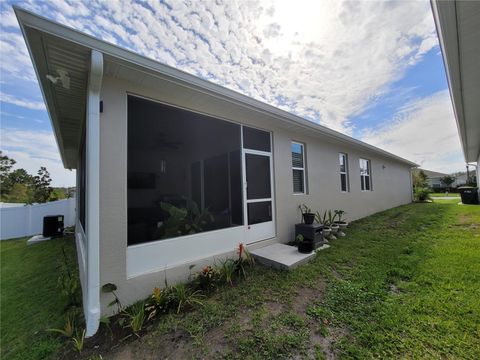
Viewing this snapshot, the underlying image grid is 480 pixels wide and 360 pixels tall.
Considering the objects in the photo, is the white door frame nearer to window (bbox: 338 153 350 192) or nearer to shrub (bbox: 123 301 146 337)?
shrub (bbox: 123 301 146 337)

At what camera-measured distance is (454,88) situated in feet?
13.7

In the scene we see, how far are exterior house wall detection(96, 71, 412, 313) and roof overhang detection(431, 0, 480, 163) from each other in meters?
2.73

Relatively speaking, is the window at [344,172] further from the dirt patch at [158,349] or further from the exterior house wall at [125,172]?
the dirt patch at [158,349]

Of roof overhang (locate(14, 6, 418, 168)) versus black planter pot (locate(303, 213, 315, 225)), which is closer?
roof overhang (locate(14, 6, 418, 168))

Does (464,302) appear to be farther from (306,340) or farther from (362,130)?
(362,130)

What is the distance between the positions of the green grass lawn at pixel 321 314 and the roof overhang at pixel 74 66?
10.3 feet

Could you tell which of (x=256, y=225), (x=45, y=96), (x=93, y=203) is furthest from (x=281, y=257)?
(x=45, y=96)

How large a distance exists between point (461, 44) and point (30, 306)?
7381 millimetres

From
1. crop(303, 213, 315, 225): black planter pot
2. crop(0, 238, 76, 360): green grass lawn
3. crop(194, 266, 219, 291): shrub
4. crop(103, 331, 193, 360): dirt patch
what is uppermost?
crop(303, 213, 315, 225): black planter pot

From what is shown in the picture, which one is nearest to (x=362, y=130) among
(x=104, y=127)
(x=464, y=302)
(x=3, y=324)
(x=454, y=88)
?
(x=454, y=88)

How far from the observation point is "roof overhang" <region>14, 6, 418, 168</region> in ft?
6.44

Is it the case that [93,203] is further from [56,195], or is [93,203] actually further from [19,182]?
[19,182]

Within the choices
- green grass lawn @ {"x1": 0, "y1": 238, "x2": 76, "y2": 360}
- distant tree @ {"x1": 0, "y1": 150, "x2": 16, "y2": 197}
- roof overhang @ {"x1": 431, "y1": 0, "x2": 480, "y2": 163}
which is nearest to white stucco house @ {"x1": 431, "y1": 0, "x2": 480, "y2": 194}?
roof overhang @ {"x1": 431, "y1": 0, "x2": 480, "y2": 163}

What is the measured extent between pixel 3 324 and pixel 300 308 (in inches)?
157
